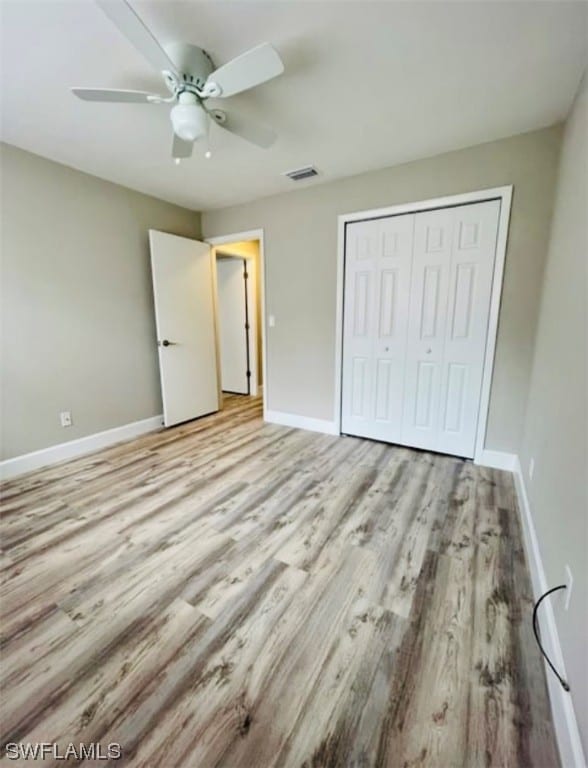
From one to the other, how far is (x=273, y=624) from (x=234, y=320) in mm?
4367

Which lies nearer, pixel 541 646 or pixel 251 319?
pixel 541 646

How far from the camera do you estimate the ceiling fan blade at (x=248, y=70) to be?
4.35 feet

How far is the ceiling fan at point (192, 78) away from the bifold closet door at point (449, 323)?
5.25 feet

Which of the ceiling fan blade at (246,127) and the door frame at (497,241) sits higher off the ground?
the ceiling fan blade at (246,127)

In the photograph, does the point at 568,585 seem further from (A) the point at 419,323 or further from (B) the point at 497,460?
(A) the point at 419,323

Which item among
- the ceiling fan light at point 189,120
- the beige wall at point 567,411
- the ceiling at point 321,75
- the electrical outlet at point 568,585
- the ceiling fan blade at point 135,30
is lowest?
the electrical outlet at point 568,585

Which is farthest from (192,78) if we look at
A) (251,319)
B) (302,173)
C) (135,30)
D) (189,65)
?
(251,319)

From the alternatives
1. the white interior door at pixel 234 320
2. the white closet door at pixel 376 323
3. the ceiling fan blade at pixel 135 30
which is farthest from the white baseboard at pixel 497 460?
the white interior door at pixel 234 320

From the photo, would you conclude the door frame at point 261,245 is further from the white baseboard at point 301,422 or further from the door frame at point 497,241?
the door frame at point 497,241

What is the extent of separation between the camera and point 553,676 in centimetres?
110

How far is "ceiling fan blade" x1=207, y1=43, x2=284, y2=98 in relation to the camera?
4.35 feet

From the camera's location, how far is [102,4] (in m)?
1.13

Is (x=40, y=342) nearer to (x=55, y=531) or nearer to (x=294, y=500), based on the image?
(x=55, y=531)

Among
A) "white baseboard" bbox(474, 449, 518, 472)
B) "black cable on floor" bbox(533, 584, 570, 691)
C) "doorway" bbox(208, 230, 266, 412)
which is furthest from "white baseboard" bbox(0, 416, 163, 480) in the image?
"black cable on floor" bbox(533, 584, 570, 691)
